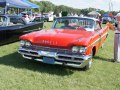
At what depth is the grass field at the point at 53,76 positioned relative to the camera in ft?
15.0

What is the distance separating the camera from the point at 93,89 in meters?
4.56

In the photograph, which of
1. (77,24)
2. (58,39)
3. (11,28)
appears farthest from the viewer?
(11,28)

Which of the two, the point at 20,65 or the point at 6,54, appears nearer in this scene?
the point at 20,65

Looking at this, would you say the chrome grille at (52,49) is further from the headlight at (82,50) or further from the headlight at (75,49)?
the headlight at (82,50)

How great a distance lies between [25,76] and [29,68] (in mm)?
646

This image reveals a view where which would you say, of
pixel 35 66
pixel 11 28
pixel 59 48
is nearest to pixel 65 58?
pixel 59 48

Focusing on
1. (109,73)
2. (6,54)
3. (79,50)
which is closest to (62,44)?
(79,50)

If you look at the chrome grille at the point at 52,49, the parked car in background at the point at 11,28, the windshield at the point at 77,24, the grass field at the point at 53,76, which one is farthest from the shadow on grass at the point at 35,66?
the parked car in background at the point at 11,28

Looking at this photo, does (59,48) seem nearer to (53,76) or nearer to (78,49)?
(78,49)

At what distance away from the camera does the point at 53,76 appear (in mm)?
5168

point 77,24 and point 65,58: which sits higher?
point 77,24

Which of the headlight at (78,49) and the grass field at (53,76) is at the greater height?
the headlight at (78,49)

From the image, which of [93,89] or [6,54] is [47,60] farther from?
[6,54]

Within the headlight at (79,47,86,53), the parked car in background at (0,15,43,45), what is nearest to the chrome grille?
the headlight at (79,47,86,53)
